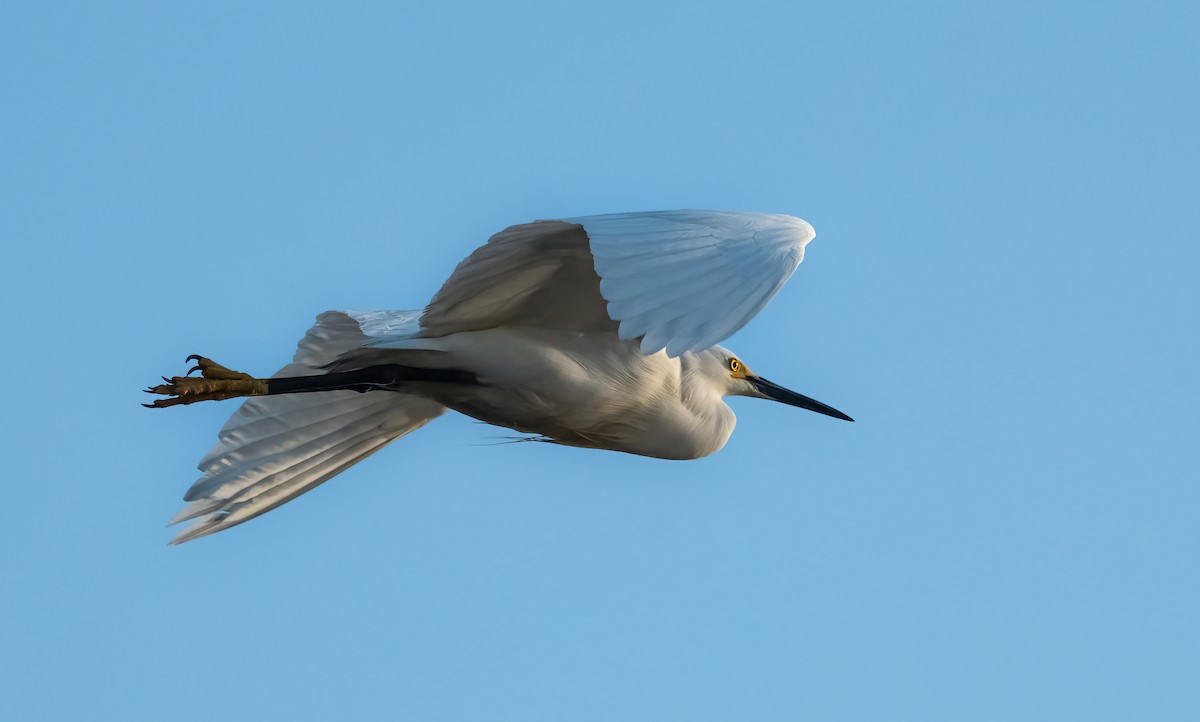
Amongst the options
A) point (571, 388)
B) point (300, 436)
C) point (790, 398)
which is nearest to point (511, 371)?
point (571, 388)

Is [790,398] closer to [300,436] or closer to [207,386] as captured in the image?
[300,436]

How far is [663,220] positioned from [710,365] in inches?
91.6

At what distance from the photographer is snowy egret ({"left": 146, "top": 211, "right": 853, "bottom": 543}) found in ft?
20.0

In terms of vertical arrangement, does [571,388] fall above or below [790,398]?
below

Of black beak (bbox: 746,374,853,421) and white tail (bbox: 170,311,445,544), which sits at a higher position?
black beak (bbox: 746,374,853,421)

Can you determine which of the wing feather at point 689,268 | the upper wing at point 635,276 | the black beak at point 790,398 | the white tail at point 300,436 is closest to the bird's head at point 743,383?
the black beak at point 790,398

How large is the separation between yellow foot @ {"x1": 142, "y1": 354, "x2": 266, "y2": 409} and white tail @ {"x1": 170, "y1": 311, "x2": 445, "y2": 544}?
0.48 metres

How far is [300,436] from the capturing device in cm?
806

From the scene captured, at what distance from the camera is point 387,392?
26.5 feet

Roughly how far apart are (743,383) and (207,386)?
313 centimetres

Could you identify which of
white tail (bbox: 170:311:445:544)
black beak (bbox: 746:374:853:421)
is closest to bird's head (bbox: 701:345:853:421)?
black beak (bbox: 746:374:853:421)

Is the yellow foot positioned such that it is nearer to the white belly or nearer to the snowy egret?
the snowy egret

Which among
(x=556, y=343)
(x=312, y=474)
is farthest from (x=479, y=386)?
(x=312, y=474)

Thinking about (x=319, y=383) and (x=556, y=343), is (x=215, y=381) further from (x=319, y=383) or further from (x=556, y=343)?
(x=556, y=343)
